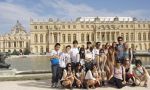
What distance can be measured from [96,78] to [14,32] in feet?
322

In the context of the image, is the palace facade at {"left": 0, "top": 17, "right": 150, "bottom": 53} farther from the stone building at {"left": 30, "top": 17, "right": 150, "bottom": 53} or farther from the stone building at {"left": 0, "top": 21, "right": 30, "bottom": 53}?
the stone building at {"left": 0, "top": 21, "right": 30, "bottom": 53}

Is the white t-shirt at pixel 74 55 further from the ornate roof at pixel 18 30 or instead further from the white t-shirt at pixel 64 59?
the ornate roof at pixel 18 30

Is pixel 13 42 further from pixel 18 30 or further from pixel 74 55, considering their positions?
pixel 74 55

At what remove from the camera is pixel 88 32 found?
311 feet

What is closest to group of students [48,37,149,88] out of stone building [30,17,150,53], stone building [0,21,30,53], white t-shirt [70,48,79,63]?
white t-shirt [70,48,79,63]

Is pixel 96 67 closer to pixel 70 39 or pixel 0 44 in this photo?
pixel 70 39

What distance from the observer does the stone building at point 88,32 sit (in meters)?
92.0

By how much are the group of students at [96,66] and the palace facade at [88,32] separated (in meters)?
80.0

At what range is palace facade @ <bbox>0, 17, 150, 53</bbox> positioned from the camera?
92.1 meters

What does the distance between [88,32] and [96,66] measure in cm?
8303

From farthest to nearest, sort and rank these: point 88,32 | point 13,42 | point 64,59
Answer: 1. point 13,42
2. point 88,32
3. point 64,59

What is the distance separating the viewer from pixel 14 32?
107625 millimetres

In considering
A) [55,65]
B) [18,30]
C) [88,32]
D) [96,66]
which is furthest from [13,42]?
[96,66]

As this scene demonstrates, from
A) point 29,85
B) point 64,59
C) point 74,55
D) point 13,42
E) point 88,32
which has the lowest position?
point 29,85
